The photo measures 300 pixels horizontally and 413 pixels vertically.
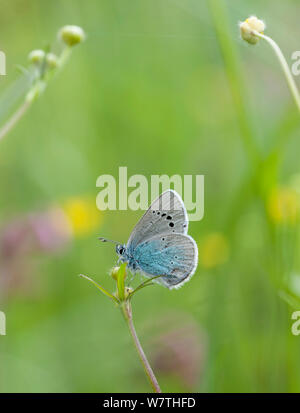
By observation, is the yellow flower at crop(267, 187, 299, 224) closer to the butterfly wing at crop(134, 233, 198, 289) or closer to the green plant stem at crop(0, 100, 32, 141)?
the butterfly wing at crop(134, 233, 198, 289)

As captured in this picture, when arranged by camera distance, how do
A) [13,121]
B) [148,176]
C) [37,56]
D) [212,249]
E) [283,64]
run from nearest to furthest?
1. [283,64]
2. [13,121]
3. [37,56]
4. [212,249]
5. [148,176]

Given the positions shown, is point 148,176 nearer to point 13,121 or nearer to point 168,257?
point 168,257

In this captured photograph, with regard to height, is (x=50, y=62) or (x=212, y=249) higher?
(x=50, y=62)

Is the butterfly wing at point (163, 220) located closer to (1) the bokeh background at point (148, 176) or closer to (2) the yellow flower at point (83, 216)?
(1) the bokeh background at point (148, 176)

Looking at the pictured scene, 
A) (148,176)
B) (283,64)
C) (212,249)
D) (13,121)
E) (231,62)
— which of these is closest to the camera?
(283,64)

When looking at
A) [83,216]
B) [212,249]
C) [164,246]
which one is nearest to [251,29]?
[164,246]

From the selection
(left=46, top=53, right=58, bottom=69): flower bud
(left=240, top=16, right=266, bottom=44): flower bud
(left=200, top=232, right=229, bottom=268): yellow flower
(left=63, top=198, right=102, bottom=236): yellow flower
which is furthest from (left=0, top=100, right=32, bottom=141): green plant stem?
(left=63, top=198, right=102, bottom=236): yellow flower

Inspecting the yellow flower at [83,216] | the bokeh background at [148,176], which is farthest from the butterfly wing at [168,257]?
the yellow flower at [83,216]
